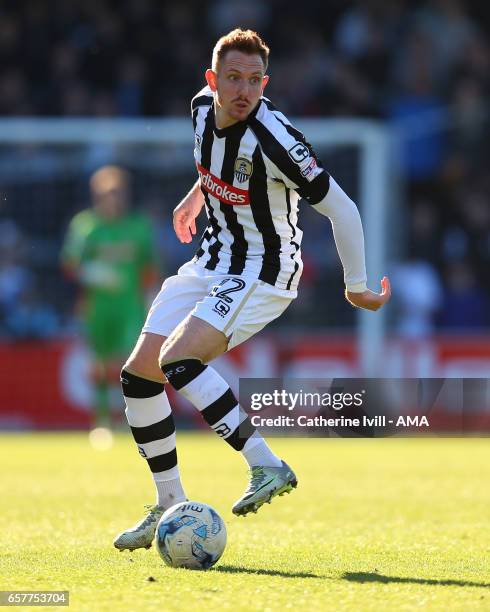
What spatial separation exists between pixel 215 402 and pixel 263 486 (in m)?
0.38

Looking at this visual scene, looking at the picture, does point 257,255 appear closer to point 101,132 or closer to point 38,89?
point 101,132

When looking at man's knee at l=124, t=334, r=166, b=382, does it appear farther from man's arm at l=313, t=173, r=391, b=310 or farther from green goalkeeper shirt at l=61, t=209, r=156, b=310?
green goalkeeper shirt at l=61, t=209, r=156, b=310

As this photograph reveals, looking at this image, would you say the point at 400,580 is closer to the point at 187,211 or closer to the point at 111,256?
the point at 187,211

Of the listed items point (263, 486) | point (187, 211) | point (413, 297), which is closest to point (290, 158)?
point (187, 211)

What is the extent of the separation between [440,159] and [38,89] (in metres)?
5.50

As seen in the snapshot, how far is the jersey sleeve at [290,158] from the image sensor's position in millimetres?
5348

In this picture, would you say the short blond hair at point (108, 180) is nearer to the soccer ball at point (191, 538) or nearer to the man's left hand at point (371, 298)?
the man's left hand at point (371, 298)

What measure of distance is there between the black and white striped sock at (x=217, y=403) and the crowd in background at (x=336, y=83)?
346 inches

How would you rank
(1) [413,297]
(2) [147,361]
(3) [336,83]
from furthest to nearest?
(3) [336,83]
(1) [413,297]
(2) [147,361]

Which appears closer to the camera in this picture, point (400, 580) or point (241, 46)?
point (400, 580)

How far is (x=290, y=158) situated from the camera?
5348 millimetres

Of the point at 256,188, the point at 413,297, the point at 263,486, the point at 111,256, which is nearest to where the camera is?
the point at 263,486

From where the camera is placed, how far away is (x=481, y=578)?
→ 4.82 metres

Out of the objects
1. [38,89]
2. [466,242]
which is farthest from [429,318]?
[38,89]
